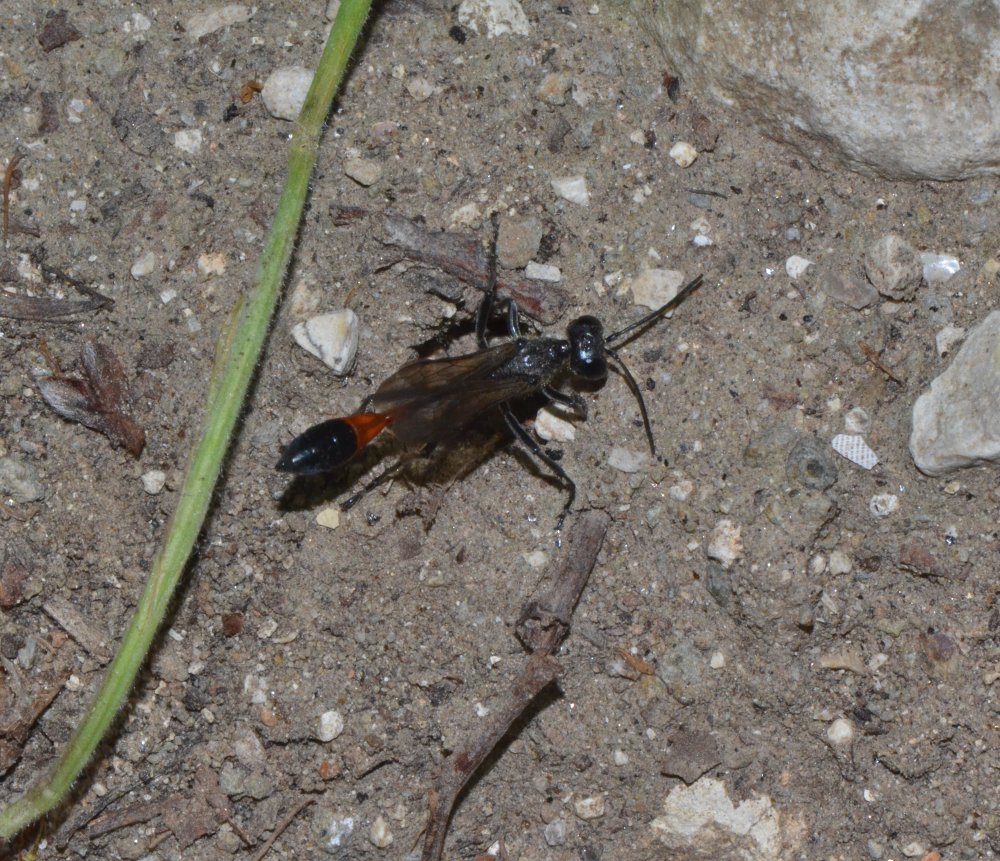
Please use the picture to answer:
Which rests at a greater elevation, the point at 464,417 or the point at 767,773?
the point at 464,417

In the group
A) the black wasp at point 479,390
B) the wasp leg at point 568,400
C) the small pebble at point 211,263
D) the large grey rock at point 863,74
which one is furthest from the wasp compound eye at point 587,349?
the small pebble at point 211,263

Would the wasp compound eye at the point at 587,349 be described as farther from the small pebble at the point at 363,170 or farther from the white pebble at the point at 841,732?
the white pebble at the point at 841,732

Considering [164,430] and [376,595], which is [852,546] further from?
[164,430]

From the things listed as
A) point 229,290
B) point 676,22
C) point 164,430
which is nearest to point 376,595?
point 164,430

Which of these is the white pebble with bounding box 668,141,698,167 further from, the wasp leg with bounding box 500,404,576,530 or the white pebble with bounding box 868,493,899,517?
the white pebble with bounding box 868,493,899,517

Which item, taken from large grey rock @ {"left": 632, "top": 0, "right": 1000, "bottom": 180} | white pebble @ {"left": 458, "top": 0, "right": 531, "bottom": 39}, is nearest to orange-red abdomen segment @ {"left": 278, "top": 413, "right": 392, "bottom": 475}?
white pebble @ {"left": 458, "top": 0, "right": 531, "bottom": 39}

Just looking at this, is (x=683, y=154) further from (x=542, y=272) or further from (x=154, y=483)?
(x=154, y=483)

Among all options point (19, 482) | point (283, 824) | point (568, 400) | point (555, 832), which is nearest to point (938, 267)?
point (568, 400)
